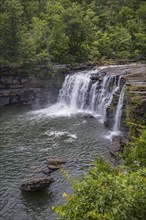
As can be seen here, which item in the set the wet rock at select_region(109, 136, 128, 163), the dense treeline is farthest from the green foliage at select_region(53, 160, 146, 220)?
the dense treeline

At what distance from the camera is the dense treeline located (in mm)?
28206

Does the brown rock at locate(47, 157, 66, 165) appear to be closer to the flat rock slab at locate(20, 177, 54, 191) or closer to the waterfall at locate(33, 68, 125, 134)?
the flat rock slab at locate(20, 177, 54, 191)

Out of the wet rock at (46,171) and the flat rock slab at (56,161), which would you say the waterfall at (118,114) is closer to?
the flat rock slab at (56,161)

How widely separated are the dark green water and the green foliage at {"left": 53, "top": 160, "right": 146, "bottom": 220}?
4.81 meters

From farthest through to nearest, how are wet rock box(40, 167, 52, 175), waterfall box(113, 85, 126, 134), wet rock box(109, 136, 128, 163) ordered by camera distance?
1. waterfall box(113, 85, 126, 134)
2. wet rock box(109, 136, 128, 163)
3. wet rock box(40, 167, 52, 175)

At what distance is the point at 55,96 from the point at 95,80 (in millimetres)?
5533

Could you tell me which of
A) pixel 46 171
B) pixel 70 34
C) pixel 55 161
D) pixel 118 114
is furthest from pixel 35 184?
pixel 70 34

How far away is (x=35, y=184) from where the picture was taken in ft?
41.0

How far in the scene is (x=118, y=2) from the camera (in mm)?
46000

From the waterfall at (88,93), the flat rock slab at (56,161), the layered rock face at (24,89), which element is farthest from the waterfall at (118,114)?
the layered rock face at (24,89)

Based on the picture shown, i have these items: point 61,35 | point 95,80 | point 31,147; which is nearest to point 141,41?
point 61,35

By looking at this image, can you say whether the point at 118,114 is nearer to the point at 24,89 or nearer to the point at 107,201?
the point at 24,89

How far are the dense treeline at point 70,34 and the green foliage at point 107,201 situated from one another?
24748mm

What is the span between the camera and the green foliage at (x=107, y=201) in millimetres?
4520
